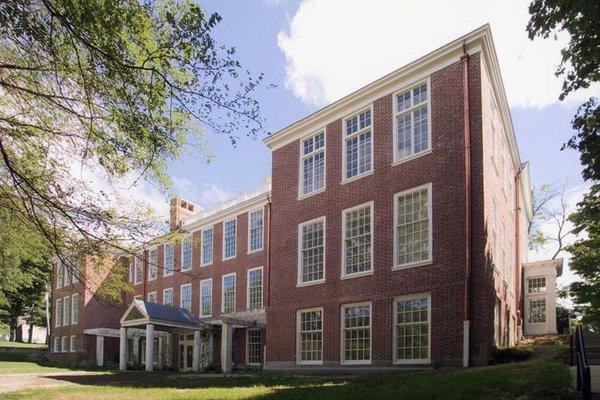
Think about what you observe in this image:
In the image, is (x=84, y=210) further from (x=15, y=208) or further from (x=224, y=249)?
(x=224, y=249)

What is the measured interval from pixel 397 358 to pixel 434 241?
3.87 m

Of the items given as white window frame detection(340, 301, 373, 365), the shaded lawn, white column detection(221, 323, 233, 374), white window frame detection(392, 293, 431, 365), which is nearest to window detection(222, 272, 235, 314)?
white column detection(221, 323, 233, 374)

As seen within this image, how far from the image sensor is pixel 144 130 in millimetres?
8500

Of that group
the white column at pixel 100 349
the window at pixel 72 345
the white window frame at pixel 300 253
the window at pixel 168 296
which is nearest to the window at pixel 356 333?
the white window frame at pixel 300 253

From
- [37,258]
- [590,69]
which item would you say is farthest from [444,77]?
[37,258]

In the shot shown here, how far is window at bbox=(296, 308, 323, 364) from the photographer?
22.2 metres

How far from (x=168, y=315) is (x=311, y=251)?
1257 centimetres

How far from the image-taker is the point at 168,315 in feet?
107

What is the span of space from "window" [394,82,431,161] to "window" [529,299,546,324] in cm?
1544

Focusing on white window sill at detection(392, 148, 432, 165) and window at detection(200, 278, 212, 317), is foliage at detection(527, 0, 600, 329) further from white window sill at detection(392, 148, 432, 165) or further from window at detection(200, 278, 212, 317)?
window at detection(200, 278, 212, 317)

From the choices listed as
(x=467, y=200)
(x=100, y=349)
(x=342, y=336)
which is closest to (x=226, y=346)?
(x=342, y=336)

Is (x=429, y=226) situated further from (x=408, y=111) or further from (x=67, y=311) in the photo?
(x=67, y=311)

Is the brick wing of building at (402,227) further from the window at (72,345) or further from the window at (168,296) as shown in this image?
the window at (72,345)

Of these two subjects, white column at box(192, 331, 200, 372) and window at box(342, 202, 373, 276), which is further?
white column at box(192, 331, 200, 372)
